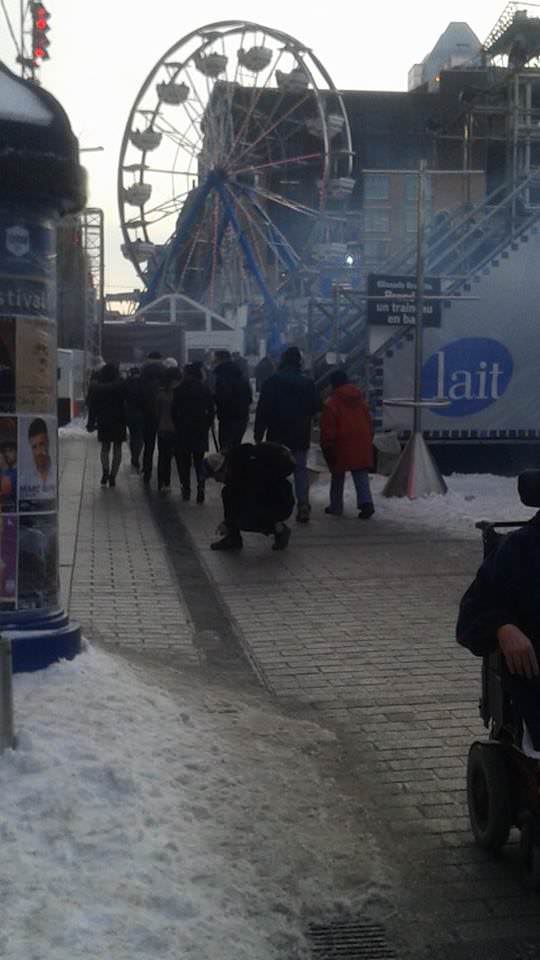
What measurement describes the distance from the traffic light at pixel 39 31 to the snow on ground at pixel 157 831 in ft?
37.6

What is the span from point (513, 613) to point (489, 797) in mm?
655

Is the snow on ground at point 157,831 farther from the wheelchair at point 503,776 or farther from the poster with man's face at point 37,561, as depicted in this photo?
the wheelchair at point 503,776

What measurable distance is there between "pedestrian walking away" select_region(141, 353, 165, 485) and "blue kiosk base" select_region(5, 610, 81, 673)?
11184mm

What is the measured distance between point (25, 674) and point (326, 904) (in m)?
1.97

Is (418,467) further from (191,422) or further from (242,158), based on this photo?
(242,158)

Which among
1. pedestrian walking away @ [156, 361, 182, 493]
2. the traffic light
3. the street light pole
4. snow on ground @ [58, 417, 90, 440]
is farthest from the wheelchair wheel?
snow on ground @ [58, 417, 90, 440]

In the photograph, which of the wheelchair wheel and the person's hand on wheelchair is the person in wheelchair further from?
the wheelchair wheel

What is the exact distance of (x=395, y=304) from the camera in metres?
15.3

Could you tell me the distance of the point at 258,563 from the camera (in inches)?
417

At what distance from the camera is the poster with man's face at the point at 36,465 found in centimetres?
549

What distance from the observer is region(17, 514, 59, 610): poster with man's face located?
218 inches

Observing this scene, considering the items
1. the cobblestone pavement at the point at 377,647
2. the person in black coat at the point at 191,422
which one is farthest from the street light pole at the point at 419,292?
the person in black coat at the point at 191,422

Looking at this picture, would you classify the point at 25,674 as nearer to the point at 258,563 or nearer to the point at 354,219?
the point at 258,563

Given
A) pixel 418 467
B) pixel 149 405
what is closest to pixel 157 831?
pixel 418 467
